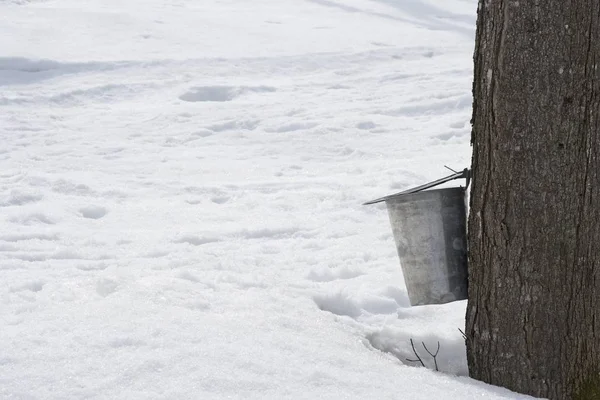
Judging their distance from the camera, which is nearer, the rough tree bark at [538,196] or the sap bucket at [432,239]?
the rough tree bark at [538,196]

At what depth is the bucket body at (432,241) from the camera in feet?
9.78

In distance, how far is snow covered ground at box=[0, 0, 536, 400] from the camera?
2781 millimetres

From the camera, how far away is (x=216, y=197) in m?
5.51

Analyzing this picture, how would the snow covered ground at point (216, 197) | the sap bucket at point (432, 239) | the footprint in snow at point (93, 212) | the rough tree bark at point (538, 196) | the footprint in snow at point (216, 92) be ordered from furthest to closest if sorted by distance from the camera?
the footprint in snow at point (216, 92), the footprint in snow at point (93, 212), the sap bucket at point (432, 239), the snow covered ground at point (216, 197), the rough tree bark at point (538, 196)

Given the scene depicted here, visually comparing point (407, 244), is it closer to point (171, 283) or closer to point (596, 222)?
point (596, 222)

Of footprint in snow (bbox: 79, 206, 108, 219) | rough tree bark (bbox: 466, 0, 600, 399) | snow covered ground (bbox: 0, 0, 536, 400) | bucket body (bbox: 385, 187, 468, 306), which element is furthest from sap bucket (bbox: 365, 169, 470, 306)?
footprint in snow (bbox: 79, 206, 108, 219)

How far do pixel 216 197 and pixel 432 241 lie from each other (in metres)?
2.71

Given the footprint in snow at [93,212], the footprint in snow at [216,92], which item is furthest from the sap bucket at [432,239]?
the footprint in snow at [216,92]

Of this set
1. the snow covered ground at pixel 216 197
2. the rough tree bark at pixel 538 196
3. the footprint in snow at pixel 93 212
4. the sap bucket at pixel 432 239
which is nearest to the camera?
the rough tree bark at pixel 538 196

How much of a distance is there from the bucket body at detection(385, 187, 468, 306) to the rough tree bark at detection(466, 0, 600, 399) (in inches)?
4.8

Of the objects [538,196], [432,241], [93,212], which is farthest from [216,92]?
[538,196]

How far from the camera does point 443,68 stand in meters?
9.23

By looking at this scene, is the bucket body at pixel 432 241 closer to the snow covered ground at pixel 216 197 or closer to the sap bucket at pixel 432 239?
the sap bucket at pixel 432 239

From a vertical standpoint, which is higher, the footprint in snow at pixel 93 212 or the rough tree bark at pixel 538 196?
the rough tree bark at pixel 538 196
